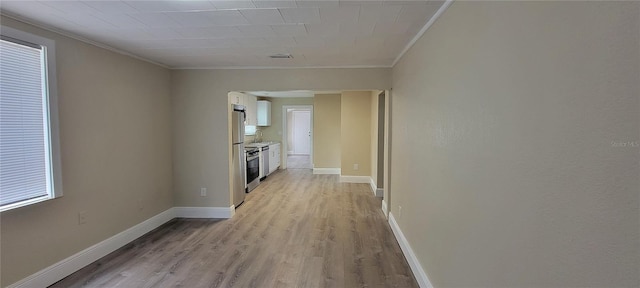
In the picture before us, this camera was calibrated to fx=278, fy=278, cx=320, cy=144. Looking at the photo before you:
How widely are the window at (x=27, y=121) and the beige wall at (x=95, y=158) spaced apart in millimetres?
83

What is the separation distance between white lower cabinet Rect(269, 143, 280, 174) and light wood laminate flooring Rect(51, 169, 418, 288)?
2.83 m

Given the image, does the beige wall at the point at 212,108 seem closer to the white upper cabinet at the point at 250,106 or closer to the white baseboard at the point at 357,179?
the white upper cabinet at the point at 250,106

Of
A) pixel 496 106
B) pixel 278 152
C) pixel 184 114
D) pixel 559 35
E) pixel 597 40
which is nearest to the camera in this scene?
pixel 597 40

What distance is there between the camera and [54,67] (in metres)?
2.42

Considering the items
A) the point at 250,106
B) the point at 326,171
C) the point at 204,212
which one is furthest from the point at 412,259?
the point at 250,106

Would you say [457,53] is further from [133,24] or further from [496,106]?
[133,24]

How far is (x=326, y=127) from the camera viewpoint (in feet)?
24.8


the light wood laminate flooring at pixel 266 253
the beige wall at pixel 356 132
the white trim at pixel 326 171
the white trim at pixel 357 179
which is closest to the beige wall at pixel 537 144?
the light wood laminate flooring at pixel 266 253

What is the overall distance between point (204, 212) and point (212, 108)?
1579 mm

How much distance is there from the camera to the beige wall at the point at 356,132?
6.35 m

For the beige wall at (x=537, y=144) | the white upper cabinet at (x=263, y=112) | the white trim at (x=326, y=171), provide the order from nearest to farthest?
the beige wall at (x=537, y=144) < the white trim at (x=326, y=171) < the white upper cabinet at (x=263, y=112)

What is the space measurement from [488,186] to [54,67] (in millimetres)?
3423

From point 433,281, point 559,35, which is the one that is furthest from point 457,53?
point 433,281

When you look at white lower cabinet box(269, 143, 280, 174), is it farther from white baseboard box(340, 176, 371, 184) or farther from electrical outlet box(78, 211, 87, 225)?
electrical outlet box(78, 211, 87, 225)
